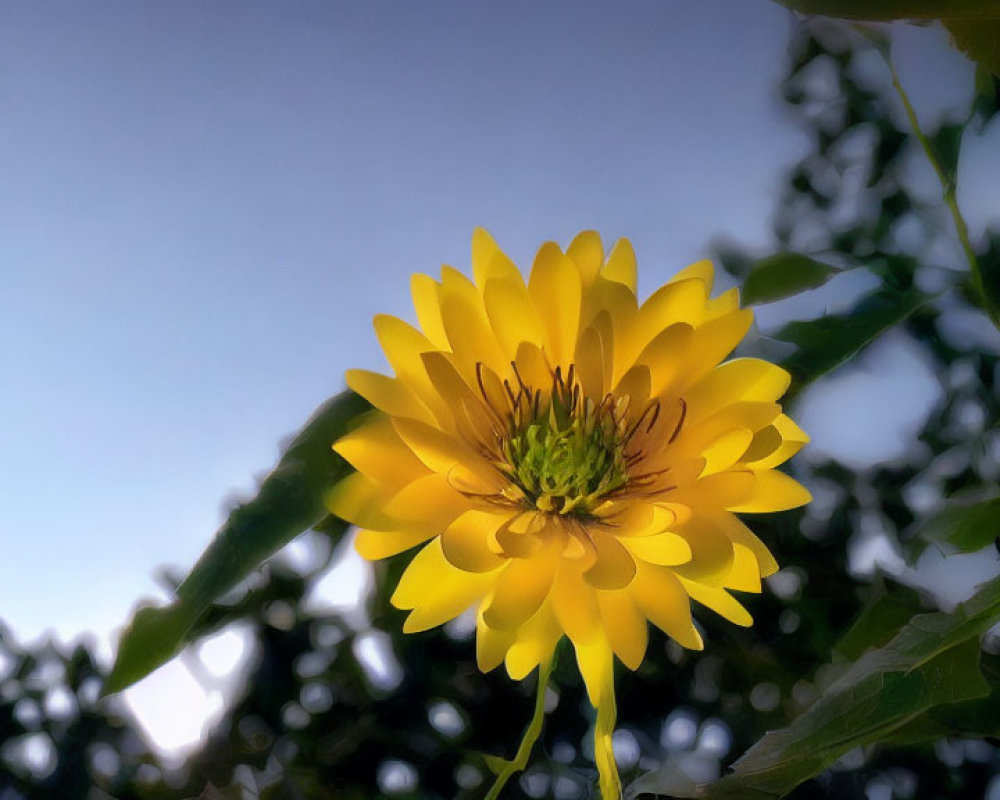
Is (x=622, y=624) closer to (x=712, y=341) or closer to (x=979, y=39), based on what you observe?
(x=712, y=341)

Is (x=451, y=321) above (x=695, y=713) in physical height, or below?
above

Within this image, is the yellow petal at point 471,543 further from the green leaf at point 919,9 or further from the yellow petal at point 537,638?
the green leaf at point 919,9

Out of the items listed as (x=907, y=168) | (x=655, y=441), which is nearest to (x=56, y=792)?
(x=655, y=441)

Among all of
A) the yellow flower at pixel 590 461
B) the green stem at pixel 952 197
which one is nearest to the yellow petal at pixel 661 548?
the yellow flower at pixel 590 461

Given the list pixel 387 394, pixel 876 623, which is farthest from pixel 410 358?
pixel 876 623

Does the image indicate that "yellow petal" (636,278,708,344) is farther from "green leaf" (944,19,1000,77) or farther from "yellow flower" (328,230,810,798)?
"green leaf" (944,19,1000,77)

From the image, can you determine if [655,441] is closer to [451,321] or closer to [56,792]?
[451,321]

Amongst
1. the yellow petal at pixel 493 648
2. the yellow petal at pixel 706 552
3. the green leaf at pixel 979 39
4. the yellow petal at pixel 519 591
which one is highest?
the green leaf at pixel 979 39
